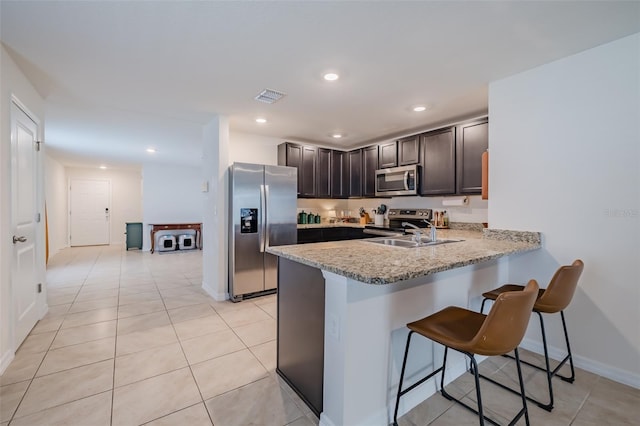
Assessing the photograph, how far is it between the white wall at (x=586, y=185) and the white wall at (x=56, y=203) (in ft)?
27.7

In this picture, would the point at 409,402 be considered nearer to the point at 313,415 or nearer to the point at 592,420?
the point at 313,415

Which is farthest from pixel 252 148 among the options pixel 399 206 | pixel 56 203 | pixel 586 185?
pixel 56 203

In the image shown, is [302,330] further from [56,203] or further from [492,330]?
[56,203]

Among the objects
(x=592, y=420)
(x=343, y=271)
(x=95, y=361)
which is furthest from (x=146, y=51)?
(x=592, y=420)

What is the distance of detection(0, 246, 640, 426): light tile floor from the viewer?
1.66m

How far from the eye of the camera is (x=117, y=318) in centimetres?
307

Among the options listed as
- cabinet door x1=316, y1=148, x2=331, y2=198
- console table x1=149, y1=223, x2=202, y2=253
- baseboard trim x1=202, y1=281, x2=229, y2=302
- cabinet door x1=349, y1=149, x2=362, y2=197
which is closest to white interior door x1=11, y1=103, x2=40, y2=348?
baseboard trim x1=202, y1=281, x2=229, y2=302

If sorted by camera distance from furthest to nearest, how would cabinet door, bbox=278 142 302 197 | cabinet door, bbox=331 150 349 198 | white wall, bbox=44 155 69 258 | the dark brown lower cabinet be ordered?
white wall, bbox=44 155 69 258 → cabinet door, bbox=331 150 349 198 → cabinet door, bbox=278 142 302 197 → the dark brown lower cabinet

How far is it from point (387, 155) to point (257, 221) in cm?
219

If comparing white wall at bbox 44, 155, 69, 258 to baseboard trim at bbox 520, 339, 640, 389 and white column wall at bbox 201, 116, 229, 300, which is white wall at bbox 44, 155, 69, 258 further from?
baseboard trim at bbox 520, 339, 640, 389

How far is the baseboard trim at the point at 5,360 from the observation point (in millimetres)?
2033

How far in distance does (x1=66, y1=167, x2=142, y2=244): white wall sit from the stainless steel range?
782 cm

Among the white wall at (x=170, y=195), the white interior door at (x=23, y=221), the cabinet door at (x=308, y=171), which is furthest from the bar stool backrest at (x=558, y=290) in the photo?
the white wall at (x=170, y=195)

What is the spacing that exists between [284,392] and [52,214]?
778 cm
